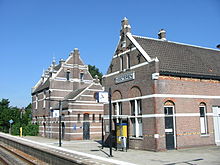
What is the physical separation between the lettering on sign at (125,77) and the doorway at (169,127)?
406 cm

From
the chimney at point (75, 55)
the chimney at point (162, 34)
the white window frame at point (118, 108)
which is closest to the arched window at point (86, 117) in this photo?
the chimney at point (75, 55)

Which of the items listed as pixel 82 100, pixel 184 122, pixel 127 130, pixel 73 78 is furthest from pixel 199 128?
pixel 73 78

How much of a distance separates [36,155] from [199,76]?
1409 cm

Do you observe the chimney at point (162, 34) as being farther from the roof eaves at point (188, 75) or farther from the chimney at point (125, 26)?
the roof eaves at point (188, 75)

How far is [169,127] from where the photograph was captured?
18.3 metres

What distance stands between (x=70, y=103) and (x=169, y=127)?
16740 millimetres

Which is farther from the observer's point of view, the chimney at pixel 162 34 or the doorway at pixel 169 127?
the chimney at pixel 162 34

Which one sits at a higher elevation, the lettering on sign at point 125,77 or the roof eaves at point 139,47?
the roof eaves at point 139,47

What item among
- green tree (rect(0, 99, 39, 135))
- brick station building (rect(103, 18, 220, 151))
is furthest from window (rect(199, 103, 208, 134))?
green tree (rect(0, 99, 39, 135))

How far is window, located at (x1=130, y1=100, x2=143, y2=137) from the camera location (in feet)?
64.5

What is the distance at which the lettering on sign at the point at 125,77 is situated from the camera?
20.6m

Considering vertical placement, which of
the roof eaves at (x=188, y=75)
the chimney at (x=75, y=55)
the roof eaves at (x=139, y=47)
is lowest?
the roof eaves at (x=188, y=75)

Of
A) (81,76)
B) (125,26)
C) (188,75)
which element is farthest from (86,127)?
(188,75)

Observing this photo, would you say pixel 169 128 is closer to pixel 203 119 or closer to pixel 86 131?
pixel 203 119
